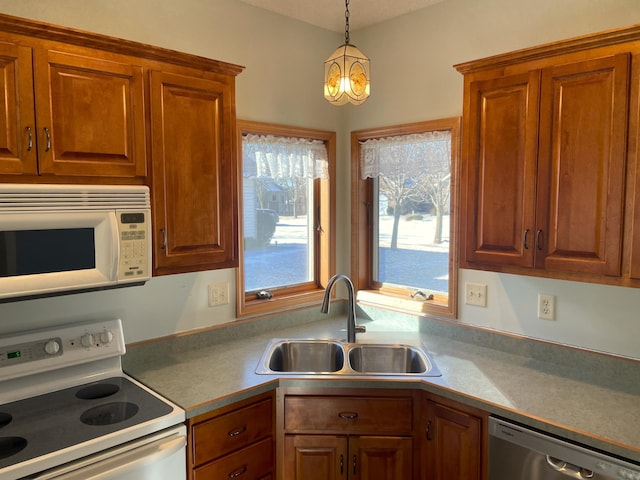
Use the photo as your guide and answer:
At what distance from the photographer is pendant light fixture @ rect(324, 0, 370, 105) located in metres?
2.05

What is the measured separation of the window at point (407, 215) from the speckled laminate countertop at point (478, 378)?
0.28m

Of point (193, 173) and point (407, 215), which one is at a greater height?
point (193, 173)

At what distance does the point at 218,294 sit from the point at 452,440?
4.25ft

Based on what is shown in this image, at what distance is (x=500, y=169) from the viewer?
196 cm

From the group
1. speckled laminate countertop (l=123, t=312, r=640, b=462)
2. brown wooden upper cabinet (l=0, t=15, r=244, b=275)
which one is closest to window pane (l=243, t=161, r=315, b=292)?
speckled laminate countertop (l=123, t=312, r=640, b=462)

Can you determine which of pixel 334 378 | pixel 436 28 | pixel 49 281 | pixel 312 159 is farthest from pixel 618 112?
pixel 49 281

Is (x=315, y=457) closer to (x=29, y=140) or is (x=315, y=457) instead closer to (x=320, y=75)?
(x=29, y=140)

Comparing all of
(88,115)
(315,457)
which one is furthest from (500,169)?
(88,115)

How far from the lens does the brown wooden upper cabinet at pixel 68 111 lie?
150 cm

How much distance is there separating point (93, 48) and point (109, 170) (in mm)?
423

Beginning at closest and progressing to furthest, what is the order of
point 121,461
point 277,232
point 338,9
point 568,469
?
point 121,461
point 568,469
point 338,9
point 277,232

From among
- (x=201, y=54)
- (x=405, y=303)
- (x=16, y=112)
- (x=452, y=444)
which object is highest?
(x=201, y=54)

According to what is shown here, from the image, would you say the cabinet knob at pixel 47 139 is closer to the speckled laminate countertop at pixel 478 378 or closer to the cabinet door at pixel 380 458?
the speckled laminate countertop at pixel 478 378

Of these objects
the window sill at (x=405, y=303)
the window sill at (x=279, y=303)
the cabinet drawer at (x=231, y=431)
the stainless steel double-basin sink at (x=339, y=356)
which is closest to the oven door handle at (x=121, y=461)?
the cabinet drawer at (x=231, y=431)
